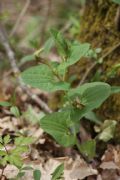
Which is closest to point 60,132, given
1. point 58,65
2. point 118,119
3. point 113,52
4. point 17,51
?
point 58,65

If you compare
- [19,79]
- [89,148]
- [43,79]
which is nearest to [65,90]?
[43,79]

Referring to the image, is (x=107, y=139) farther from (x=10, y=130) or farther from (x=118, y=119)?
(x=10, y=130)

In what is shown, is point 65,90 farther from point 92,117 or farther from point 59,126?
point 92,117

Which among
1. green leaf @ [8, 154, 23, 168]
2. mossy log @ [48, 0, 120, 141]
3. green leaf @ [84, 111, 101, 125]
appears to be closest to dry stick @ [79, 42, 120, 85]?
mossy log @ [48, 0, 120, 141]

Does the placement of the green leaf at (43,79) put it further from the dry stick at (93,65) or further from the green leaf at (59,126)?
the dry stick at (93,65)

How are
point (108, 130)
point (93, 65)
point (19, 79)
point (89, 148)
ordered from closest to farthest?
point (89, 148)
point (108, 130)
point (93, 65)
point (19, 79)

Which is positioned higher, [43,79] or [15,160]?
[43,79]
